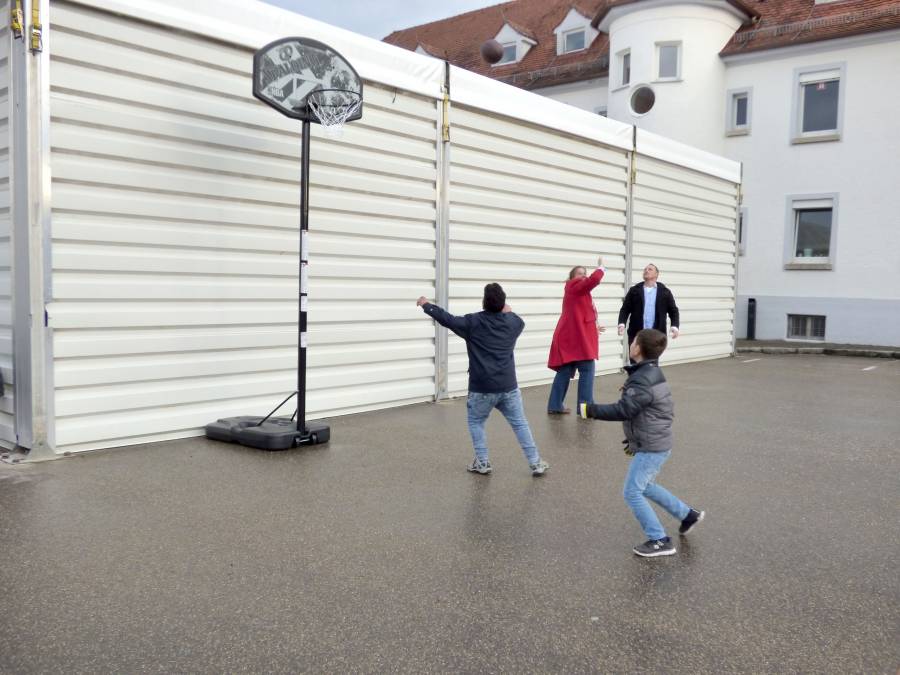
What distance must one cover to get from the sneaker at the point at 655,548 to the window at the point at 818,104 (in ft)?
62.7

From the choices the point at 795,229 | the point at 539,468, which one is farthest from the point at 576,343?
the point at 795,229

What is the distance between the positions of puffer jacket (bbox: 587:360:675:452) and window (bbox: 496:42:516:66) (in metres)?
26.3

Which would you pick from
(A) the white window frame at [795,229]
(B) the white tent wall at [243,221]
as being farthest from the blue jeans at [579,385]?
(A) the white window frame at [795,229]

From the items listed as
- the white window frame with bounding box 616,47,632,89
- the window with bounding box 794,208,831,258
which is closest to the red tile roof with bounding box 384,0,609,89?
the white window frame with bounding box 616,47,632,89

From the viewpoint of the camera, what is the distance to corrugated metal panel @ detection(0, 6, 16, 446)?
661 centimetres

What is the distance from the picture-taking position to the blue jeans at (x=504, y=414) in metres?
6.30

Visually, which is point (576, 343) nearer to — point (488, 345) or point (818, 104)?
point (488, 345)

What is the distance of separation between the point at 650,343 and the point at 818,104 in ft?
64.5

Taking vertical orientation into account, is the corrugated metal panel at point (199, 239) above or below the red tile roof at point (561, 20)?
below

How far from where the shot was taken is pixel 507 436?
802 cm

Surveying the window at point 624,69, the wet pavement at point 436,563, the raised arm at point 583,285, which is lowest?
the wet pavement at point 436,563

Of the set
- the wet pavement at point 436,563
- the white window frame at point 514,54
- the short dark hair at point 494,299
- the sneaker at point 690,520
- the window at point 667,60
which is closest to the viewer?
the wet pavement at point 436,563

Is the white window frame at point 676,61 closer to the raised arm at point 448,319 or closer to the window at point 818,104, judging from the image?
the window at point 818,104

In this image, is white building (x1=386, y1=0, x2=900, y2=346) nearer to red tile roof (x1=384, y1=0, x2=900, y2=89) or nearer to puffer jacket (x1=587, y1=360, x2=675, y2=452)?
red tile roof (x1=384, y1=0, x2=900, y2=89)
